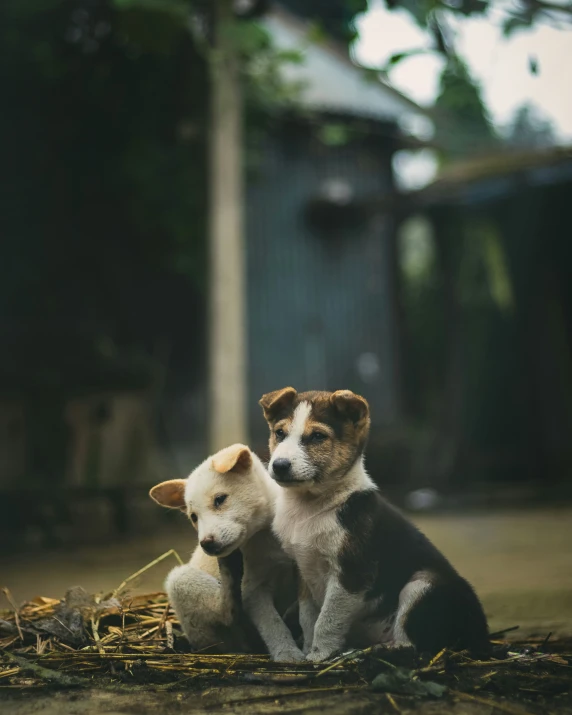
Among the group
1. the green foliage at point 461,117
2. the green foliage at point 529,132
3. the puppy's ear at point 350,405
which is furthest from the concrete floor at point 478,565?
the green foliage at point 529,132

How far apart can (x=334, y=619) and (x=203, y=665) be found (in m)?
0.50

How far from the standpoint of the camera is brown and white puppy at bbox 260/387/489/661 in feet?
8.06

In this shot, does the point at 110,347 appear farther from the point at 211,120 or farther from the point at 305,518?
the point at 305,518

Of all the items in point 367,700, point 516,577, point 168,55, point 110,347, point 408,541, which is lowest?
point 516,577

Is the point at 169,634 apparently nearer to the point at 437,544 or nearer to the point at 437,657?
the point at 437,657

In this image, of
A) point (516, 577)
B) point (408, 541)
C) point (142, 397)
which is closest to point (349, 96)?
point (142, 397)

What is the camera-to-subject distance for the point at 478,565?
5824 millimetres

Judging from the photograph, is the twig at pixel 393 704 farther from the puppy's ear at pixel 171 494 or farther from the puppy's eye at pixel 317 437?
the puppy's ear at pixel 171 494

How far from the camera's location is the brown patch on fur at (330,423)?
2.46 meters

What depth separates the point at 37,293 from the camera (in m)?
8.72

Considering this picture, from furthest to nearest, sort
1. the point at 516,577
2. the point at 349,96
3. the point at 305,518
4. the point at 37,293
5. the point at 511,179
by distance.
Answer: the point at 349,96
the point at 511,179
the point at 37,293
the point at 516,577
the point at 305,518

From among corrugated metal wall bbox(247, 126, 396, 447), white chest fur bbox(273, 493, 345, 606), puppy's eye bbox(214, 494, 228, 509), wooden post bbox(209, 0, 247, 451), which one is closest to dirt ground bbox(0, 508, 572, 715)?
white chest fur bbox(273, 493, 345, 606)

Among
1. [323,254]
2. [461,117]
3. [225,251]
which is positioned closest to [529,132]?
[461,117]

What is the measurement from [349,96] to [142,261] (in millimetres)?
7010
